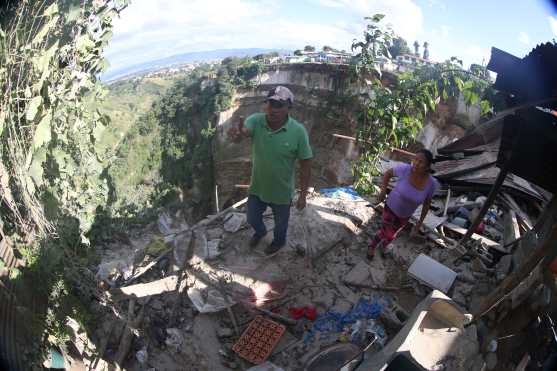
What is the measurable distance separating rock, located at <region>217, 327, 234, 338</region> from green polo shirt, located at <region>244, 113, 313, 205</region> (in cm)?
127

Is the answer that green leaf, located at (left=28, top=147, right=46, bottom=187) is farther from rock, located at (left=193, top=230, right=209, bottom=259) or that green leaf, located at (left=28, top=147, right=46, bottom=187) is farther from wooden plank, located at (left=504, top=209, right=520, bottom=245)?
wooden plank, located at (left=504, top=209, right=520, bottom=245)

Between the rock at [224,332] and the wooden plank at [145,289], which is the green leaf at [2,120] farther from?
the rock at [224,332]

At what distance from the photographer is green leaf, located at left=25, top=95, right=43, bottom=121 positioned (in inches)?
72.8

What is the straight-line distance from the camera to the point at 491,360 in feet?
7.30

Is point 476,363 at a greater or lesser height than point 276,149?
lesser

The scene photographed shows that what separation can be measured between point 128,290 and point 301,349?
1744 millimetres

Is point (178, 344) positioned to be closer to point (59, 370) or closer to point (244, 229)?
point (59, 370)

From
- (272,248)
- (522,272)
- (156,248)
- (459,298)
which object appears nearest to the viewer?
(522,272)

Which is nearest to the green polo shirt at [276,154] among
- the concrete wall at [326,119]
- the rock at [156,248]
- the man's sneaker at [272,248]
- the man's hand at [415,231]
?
the man's sneaker at [272,248]

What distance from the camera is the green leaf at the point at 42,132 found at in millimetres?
1902

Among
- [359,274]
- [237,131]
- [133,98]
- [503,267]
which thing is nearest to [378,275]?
[359,274]

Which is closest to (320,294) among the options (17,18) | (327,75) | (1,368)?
(1,368)

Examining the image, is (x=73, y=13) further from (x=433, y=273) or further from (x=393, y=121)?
(x=393, y=121)

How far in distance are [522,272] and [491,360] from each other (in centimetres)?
70
